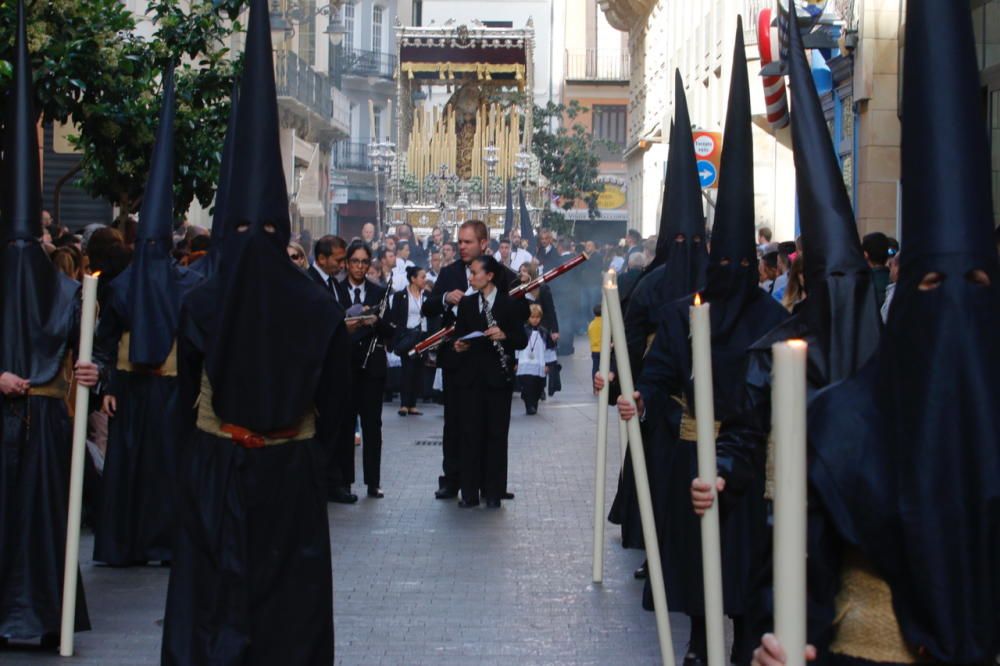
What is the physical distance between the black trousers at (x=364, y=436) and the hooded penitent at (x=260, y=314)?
641 cm

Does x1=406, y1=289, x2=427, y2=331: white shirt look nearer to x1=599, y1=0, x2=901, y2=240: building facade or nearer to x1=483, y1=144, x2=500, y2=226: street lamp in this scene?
x1=599, y1=0, x2=901, y2=240: building facade

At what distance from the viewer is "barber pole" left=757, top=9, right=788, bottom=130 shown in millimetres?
22344

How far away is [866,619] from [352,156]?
2594 inches

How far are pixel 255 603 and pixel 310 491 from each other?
0.46 meters

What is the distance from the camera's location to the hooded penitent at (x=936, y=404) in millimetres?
3555

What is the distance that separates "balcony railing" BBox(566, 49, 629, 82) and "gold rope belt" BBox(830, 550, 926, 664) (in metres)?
73.5

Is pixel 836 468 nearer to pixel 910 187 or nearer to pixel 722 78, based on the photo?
pixel 910 187

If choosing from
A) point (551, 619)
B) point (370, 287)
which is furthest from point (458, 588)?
point (370, 287)

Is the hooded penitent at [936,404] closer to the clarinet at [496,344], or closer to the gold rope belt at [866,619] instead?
the gold rope belt at [866,619]

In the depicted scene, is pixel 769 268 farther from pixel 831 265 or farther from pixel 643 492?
pixel 831 265

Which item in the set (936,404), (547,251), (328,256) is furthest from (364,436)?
(547,251)

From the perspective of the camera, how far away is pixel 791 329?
522 centimetres

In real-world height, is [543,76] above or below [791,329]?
above

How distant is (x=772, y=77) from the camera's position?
22.0m
